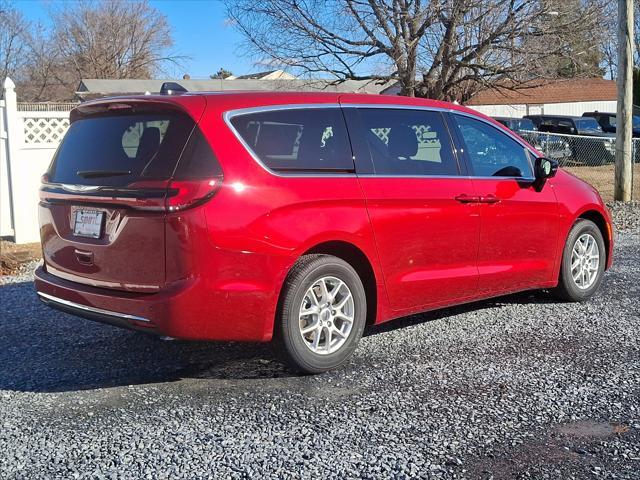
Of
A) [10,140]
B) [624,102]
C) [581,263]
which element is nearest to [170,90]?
[581,263]

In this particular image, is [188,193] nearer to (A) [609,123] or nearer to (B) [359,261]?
(B) [359,261]

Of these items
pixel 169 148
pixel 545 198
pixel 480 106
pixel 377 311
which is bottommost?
pixel 377 311

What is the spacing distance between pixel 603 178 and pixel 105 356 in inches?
661

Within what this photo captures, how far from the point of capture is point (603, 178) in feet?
64.3

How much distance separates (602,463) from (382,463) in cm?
106

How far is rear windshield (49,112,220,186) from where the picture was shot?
4.48 meters

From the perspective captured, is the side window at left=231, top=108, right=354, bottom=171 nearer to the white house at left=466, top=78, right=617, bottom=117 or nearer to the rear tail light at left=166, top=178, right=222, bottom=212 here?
the rear tail light at left=166, top=178, right=222, bottom=212

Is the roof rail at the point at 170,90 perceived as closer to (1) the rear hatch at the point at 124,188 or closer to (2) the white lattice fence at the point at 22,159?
(1) the rear hatch at the point at 124,188

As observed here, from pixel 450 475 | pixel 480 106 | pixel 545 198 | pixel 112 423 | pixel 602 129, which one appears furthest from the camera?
pixel 480 106

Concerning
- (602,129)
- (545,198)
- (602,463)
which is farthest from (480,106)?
(602,463)

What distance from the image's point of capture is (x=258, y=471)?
141 inches

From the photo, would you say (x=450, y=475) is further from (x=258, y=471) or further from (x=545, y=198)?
(x=545, y=198)

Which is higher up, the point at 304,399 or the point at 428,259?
the point at 428,259

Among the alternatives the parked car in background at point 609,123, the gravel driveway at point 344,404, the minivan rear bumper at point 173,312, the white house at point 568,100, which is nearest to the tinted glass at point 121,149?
the minivan rear bumper at point 173,312
